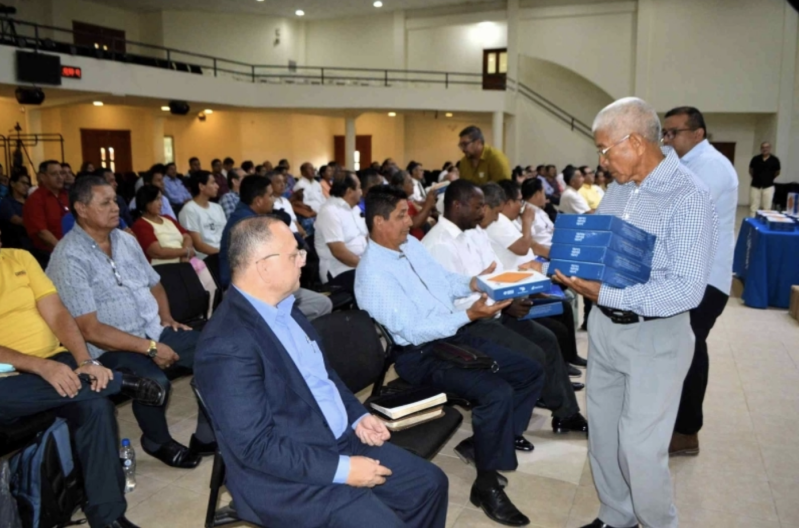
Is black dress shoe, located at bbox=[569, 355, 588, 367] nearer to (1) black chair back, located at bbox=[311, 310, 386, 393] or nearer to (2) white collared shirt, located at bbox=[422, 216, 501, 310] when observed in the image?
(2) white collared shirt, located at bbox=[422, 216, 501, 310]

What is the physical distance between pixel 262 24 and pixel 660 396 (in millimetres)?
19163

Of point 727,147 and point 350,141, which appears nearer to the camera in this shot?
point 727,147

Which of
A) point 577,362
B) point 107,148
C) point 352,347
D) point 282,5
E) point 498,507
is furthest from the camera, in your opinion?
point 282,5

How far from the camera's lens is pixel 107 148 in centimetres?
1581

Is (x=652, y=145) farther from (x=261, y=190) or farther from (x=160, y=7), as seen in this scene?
(x=160, y=7)

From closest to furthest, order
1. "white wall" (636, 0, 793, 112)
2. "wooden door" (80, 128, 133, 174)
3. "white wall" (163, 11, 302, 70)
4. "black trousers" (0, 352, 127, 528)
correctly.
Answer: "black trousers" (0, 352, 127, 528) < "white wall" (636, 0, 793, 112) < "wooden door" (80, 128, 133, 174) < "white wall" (163, 11, 302, 70)

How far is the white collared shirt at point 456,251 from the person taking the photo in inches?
129

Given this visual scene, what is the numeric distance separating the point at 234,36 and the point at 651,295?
18.7 metres

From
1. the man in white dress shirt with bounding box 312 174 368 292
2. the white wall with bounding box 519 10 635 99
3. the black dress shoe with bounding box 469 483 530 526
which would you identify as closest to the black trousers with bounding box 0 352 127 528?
the black dress shoe with bounding box 469 483 530 526

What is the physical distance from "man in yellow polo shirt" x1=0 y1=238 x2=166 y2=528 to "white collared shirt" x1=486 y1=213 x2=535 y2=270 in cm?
236

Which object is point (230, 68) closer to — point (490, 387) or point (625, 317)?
point (490, 387)

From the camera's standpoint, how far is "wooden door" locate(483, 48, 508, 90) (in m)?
18.1

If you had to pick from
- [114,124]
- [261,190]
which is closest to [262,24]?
[114,124]

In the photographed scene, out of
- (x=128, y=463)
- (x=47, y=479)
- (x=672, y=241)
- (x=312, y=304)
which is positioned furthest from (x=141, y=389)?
(x=672, y=241)
